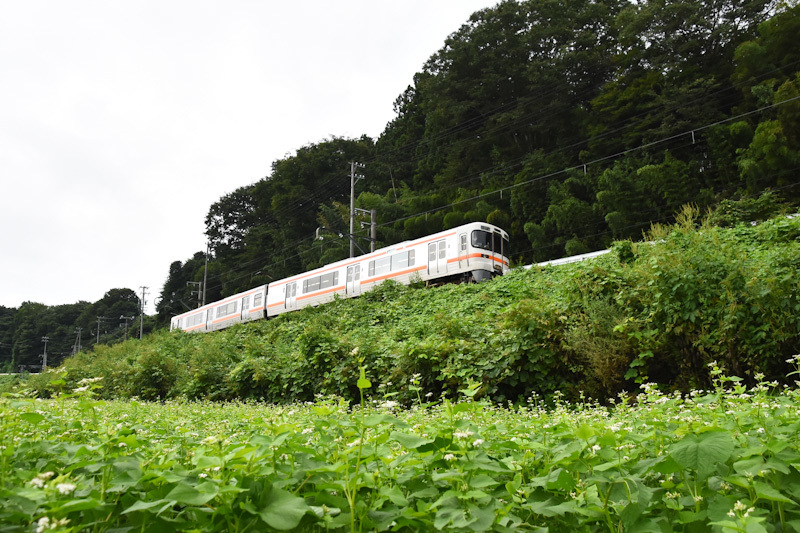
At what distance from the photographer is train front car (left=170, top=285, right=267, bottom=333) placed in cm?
2842

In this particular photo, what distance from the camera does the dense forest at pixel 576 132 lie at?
21531 mm

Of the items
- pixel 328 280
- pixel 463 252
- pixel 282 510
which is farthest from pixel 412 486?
pixel 328 280

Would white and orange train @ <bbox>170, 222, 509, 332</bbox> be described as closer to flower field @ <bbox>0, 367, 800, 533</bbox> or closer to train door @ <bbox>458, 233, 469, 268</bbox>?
train door @ <bbox>458, 233, 469, 268</bbox>

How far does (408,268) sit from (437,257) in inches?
55.7

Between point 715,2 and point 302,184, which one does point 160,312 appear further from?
point 715,2

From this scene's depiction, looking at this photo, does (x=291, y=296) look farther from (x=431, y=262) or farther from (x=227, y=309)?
(x=431, y=262)

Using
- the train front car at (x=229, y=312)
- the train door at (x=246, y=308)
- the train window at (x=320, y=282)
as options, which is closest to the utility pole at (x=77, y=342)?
the train front car at (x=229, y=312)

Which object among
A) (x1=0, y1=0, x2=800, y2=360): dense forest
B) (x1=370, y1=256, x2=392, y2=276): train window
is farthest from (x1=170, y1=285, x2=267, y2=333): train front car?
(x1=370, y1=256, x2=392, y2=276): train window

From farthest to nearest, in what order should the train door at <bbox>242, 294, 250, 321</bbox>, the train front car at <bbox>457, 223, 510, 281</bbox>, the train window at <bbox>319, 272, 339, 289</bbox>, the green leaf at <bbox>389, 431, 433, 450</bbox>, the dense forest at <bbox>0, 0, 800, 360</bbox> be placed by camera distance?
the train door at <bbox>242, 294, 250, 321</bbox> < the train window at <bbox>319, 272, 339, 289</bbox> < the dense forest at <bbox>0, 0, 800, 360</bbox> < the train front car at <bbox>457, 223, 510, 281</bbox> < the green leaf at <bbox>389, 431, 433, 450</bbox>

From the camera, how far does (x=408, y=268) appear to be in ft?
65.2

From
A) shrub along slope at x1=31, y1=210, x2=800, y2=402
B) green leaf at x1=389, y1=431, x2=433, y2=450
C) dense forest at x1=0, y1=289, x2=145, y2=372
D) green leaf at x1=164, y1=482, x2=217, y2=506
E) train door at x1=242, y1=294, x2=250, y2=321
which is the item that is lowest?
green leaf at x1=164, y1=482, x2=217, y2=506

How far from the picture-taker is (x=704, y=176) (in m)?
22.4

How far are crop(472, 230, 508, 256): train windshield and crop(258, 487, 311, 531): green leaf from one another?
17.2 m

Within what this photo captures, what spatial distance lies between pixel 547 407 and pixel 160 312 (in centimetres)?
6326
